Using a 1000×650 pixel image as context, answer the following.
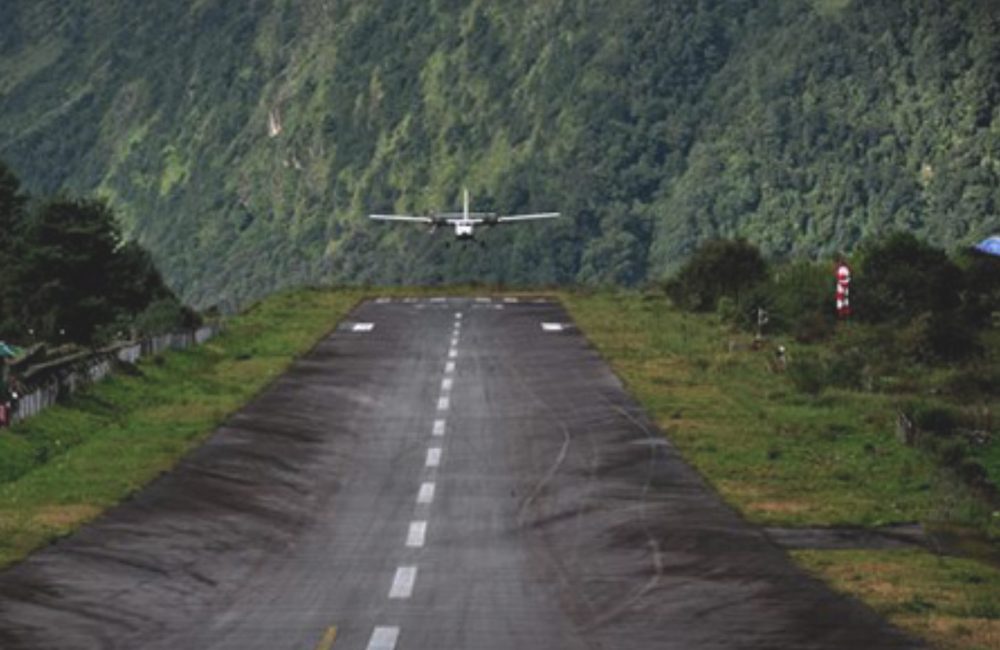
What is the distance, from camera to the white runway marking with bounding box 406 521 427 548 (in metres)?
29.6

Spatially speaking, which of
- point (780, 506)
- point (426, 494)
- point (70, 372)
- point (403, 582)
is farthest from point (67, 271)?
point (403, 582)

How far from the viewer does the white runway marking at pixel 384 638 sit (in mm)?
21062

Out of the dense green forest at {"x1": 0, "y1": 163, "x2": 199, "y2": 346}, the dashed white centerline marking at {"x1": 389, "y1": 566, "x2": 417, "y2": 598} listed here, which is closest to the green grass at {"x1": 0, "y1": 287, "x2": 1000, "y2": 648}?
the dashed white centerline marking at {"x1": 389, "y1": 566, "x2": 417, "y2": 598}

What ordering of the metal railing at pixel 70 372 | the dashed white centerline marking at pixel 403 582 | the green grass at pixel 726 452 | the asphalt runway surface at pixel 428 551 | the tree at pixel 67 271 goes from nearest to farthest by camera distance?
the asphalt runway surface at pixel 428 551 → the dashed white centerline marking at pixel 403 582 → the green grass at pixel 726 452 → the metal railing at pixel 70 372 → the tree at pixel 67 271

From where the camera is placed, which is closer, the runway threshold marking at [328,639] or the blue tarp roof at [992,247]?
the runway threshold marking at [328,639]

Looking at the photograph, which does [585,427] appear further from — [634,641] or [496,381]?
[634,641]

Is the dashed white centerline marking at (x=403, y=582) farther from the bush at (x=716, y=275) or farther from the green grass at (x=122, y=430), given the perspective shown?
the bush at (x=716, y=275)

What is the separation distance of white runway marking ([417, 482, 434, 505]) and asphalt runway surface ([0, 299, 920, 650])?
4.3 inches

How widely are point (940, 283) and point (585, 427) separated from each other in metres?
34.4

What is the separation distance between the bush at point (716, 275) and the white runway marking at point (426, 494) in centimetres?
5490

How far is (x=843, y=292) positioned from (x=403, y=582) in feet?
173

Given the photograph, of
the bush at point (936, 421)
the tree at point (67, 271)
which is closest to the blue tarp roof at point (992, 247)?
the bush at point (936, 421)

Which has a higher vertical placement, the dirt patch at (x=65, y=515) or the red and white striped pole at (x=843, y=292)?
the red and white striped pole at (x=843, y=292)

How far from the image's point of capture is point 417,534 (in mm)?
30609
